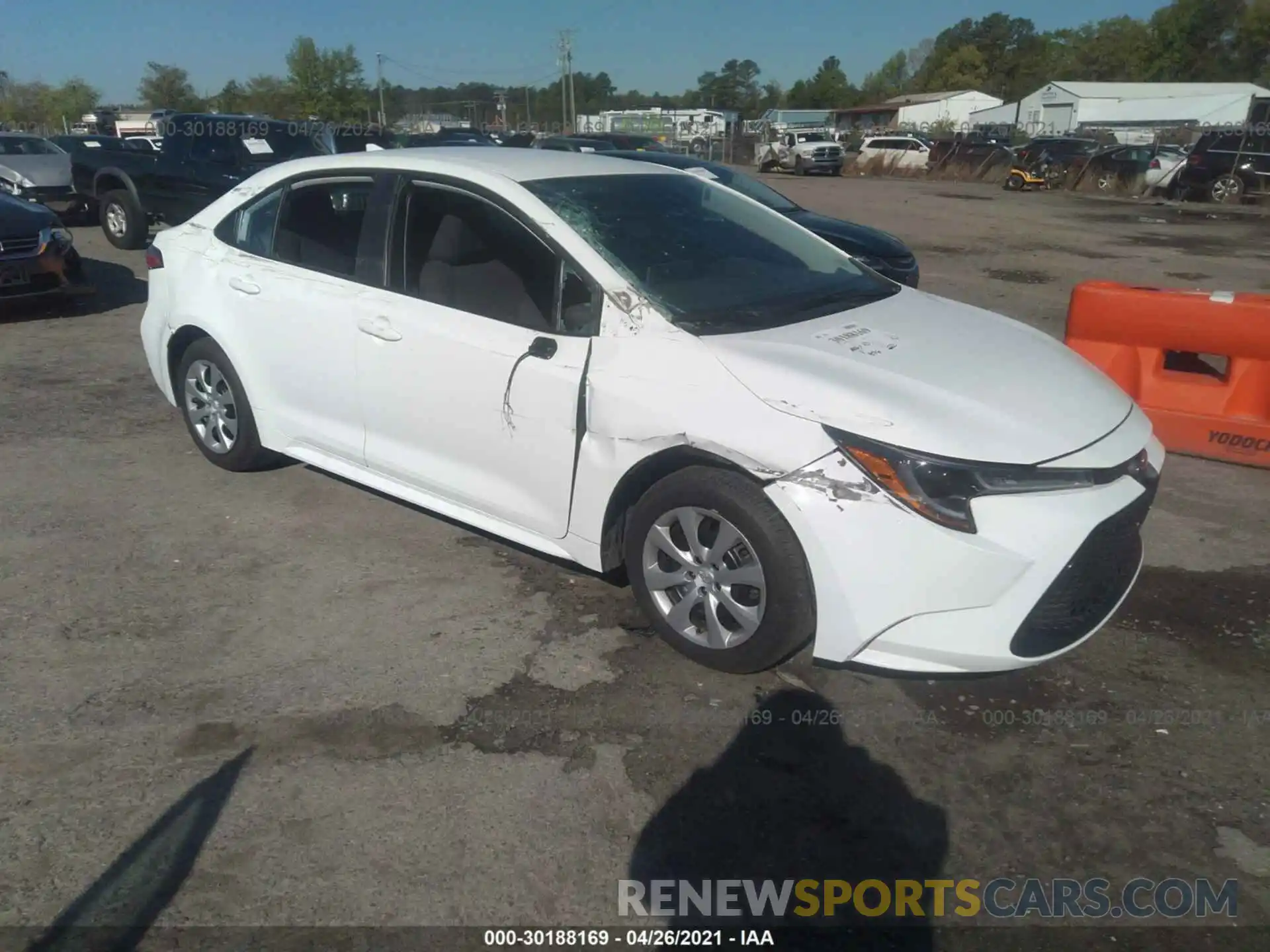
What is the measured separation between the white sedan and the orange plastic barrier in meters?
2.06

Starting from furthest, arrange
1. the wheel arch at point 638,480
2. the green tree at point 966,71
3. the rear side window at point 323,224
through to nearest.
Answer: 1. the green tree at point 966,71
2. the rear side window at point 323,224
3. the wheel arch at point 638,480

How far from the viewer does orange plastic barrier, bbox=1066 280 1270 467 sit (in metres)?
5.58

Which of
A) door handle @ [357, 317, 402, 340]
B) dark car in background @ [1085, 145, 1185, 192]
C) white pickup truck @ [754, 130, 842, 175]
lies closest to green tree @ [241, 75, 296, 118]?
white pickup truck @ [754, 130, 842, 175]

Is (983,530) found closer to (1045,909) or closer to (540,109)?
(1045,909)

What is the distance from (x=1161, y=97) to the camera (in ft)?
212

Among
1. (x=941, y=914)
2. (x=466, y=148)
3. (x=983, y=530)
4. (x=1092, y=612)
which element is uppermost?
(x=466, y=148)

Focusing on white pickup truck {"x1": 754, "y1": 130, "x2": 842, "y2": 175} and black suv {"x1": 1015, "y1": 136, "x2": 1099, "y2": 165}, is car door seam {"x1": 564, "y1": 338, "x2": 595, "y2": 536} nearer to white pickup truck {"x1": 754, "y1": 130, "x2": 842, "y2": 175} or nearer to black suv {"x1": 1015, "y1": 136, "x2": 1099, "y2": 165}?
black suv {"x1": 1015, "y1": 136, "x2": 1099, "y2": 165}

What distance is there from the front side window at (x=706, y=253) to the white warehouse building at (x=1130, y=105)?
59.9 meters

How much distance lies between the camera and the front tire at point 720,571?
316 centimetres

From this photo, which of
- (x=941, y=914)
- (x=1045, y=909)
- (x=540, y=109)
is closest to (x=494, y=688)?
(x=941, y=914)

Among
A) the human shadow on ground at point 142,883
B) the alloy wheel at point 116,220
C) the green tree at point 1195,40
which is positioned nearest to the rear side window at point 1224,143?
the alloy wheel at point 116,220

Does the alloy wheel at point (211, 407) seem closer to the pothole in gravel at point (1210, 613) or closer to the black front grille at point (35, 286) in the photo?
the pothole in gravel at point (1210, 613)

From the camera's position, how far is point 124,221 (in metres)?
13.0

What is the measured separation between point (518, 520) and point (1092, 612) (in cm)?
213
